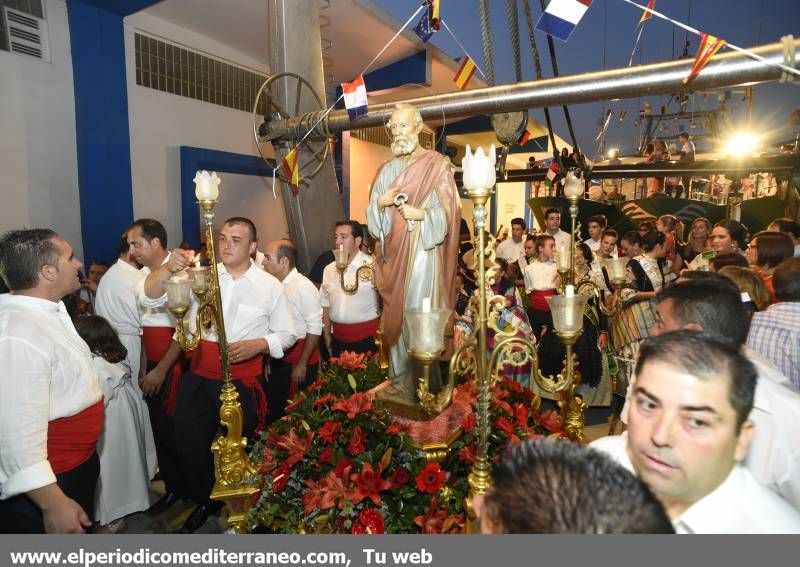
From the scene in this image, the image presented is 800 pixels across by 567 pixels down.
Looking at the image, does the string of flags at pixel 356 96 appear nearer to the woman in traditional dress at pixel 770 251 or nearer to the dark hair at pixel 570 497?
the woman in traditional dress at pixel 770 251

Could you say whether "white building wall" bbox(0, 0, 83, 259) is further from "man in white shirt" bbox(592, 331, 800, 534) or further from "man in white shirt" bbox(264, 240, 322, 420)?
"man in white shirt" bbox(592, 331, 800, 534)

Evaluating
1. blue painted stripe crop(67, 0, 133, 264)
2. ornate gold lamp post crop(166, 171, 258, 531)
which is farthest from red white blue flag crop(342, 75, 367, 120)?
blue painted stripe crop(67, 0, 133, 264)

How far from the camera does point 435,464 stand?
2393mm

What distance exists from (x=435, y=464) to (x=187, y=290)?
1504 mm

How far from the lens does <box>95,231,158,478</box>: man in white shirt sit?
152 inches

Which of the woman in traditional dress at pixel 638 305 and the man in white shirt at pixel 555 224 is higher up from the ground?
the man in white shirt at pixel 555 224

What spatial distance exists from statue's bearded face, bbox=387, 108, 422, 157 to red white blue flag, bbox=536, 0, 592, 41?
1232 millimetres

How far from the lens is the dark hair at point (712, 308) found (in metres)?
1.91

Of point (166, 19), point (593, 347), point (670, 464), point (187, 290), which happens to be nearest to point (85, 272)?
→ point (166, 19)

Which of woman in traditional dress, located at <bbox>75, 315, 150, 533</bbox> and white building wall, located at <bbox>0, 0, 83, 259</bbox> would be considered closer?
woman in traditional dress, located at <bbox>75, 315, 150, 533</bbox>

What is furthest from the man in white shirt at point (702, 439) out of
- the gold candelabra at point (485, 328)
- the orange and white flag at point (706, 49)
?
the orange and white flag at point (706, 49)

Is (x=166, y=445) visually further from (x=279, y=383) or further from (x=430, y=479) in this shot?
(x=430, y=479)

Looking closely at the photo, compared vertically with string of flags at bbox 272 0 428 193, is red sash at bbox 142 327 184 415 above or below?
below

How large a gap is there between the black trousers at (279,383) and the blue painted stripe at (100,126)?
131 inches
